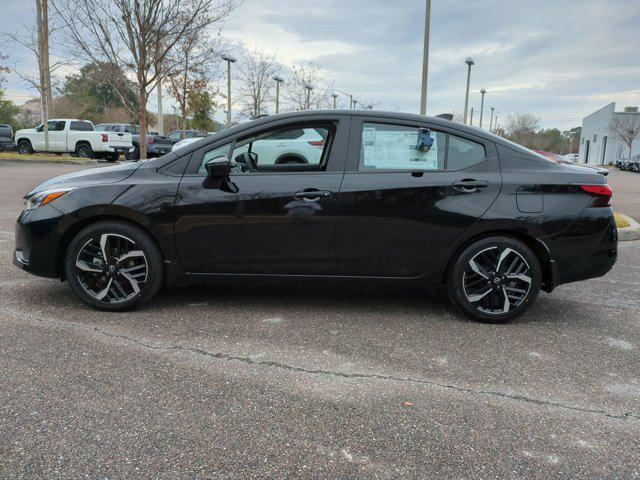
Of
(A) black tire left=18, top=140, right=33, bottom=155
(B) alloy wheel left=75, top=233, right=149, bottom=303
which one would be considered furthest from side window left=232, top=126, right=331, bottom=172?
(A) black tire left=18, top=140, right=33, bottom=155

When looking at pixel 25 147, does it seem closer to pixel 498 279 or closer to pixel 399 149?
pixel 399 149

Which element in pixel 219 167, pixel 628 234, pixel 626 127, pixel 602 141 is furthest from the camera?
pixel 602 141

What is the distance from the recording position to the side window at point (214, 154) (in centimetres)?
405

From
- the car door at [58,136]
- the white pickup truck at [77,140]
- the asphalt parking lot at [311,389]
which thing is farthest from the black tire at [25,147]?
the asphalt parking lot at [311,389]

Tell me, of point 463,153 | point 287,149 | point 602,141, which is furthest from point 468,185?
point 602,141

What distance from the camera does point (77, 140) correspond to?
23797 mm

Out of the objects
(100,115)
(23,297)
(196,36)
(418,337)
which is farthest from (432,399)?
(100,115)

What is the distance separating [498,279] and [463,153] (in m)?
1.02

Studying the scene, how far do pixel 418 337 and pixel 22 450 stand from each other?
250cm

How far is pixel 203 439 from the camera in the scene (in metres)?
2.43

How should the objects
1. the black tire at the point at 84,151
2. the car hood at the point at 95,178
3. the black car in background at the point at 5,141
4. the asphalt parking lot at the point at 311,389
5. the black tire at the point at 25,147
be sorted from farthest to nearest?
the black car in background at the point at 5,141, the black tire at the point at 25,147, the black tire at the point at 84,151, the car hood at the point at 95,178, the asphalt parking lot at the point at 311,389

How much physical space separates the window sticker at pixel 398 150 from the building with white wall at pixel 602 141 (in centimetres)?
5906

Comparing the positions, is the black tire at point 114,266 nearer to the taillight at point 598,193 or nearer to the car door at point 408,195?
the car door at point 408,195

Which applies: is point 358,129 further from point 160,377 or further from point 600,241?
point 160,377
